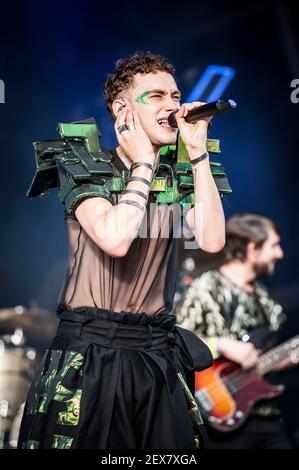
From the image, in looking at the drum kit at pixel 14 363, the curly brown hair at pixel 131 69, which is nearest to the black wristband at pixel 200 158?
the curly brown hair at pixel 131 69

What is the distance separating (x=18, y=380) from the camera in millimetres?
4895

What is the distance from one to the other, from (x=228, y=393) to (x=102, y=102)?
2.19 metres

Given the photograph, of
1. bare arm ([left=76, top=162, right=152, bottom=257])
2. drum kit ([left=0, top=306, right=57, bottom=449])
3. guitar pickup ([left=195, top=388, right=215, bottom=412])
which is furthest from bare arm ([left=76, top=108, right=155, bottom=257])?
drum kit ([left=0, top=306, right=57, bottom=449])

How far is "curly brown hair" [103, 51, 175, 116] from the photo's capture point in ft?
7.55

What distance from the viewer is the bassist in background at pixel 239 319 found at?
4.31 meters

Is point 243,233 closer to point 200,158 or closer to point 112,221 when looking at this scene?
point 200,158

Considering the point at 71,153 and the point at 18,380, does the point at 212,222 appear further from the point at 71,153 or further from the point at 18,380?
the point at 18,380

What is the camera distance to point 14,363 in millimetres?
4848

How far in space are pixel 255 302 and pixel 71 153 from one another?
2758mm

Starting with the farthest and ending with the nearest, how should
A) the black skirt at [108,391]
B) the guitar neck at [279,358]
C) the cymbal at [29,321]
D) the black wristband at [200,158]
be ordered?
1. the cymbal at [29,321]
2. the guitar neck at [279,358]
3. the black wristband at [200,158]
4. the black skirt at [108,391]

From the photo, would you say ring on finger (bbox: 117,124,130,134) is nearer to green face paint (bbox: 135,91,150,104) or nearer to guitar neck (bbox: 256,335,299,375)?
green face paint (bbox: 135,91,150,104)

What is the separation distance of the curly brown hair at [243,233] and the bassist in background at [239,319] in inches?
0.4

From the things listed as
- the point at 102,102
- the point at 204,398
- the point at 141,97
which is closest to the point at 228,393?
the point at 204,398

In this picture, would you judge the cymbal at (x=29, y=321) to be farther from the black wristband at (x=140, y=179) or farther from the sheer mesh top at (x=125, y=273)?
the black wristband at (x=140, y=179)
